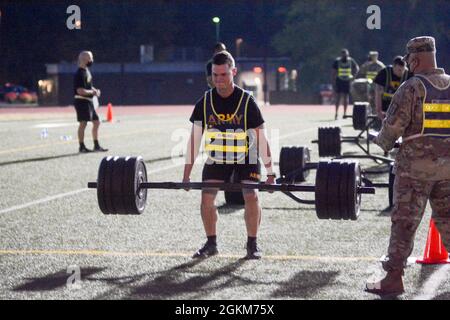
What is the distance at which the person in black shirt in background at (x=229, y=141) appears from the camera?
7.43 meters

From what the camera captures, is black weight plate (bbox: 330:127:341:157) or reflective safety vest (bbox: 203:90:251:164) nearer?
reflective safety vest (bbox: 203:90:251:164)

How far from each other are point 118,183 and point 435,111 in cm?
289

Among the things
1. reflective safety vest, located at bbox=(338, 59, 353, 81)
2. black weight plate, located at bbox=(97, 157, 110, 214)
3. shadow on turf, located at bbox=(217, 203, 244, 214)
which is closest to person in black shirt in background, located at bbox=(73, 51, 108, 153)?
shadow on turf, located at bbox=(217, 203, 244, 214)

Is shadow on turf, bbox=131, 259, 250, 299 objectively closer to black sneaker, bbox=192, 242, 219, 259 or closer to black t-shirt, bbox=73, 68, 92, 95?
black sneaker, bbox=192, 242, 219, 259

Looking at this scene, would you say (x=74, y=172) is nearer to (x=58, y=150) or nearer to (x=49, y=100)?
(x=58, y=150)

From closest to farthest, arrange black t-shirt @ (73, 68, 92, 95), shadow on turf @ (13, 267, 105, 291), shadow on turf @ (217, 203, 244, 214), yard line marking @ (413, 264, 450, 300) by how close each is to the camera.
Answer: yard line marking @ (413, 264, 450, 300), shadow on turf @ (13, 267, 105, 291), shadow on turf @ (217, 203, 244, 214), black t-shirt @ (73, 68, 92, 95)

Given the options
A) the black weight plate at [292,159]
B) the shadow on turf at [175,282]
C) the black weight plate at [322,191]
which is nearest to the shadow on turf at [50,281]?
the shadow on turf at [175,282]

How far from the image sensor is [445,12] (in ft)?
226

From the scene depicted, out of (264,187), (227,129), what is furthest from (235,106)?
(264,187)

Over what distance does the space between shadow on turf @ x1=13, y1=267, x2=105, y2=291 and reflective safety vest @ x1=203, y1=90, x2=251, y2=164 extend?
140 centimetres

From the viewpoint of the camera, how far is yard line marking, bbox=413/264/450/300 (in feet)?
19.7

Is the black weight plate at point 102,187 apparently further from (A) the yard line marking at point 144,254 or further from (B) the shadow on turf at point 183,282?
(B) the shadow on turf at point 183,282

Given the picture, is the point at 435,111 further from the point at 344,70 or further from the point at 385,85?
the point at 344,70

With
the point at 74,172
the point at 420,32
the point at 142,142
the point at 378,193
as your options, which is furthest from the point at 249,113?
the point at 420,32
